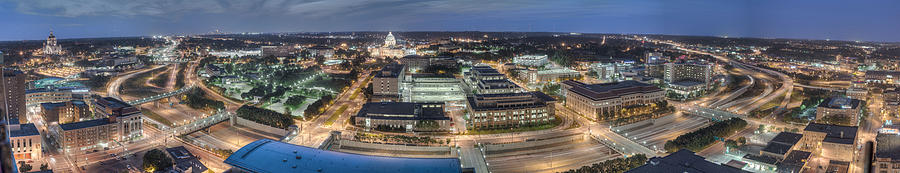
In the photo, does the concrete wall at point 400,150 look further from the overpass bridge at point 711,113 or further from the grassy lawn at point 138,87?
the grassy lawn at point 138,87

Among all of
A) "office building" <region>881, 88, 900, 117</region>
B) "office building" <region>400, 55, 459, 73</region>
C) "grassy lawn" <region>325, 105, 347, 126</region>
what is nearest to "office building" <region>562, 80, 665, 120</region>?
"office building" <region>881, 88, 900, 117</region>

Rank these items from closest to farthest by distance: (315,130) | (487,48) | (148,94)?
1. (315,130)
2. (148,94)
3. (487,48)

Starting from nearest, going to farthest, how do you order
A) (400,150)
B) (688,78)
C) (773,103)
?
(400,150), (773,103), (688,78)

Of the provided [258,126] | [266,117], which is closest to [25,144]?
[258,126]

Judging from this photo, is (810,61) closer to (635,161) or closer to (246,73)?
(635,161)

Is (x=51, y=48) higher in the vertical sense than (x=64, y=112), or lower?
higher

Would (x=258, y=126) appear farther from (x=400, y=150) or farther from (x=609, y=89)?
(x=609, y=89)

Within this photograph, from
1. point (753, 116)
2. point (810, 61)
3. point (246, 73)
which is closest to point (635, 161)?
point (753, 116)
